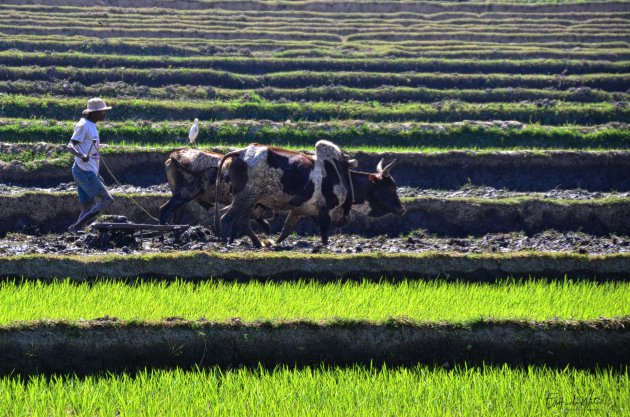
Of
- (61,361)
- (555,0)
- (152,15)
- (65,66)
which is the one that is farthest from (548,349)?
(555,0)

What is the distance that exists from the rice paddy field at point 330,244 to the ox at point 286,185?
48 centimetres

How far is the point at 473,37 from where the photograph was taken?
124ft

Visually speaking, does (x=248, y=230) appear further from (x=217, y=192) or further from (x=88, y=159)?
(x=88, y=159)

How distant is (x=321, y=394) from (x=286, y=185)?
6.28 metres

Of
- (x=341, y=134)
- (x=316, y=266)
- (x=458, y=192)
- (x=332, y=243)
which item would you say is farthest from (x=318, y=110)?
(x=316, y=266)

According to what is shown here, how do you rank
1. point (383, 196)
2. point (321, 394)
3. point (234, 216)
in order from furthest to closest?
1. point (383, 196)
2. point (234, 216)
3. point (321, 394)

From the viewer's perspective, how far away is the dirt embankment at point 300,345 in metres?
8.96

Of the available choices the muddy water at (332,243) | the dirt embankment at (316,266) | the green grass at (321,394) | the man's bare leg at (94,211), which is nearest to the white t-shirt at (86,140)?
the man's bare leg at (94,211)

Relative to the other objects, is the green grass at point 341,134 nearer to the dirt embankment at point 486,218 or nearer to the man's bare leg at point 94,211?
the dirt embankment at point 486,218

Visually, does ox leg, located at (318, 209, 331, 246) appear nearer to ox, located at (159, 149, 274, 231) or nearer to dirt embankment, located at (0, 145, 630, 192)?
ox, located at (159, 149, 274, 231)

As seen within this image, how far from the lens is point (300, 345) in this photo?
9.31m

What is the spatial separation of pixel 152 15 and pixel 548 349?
3277cm

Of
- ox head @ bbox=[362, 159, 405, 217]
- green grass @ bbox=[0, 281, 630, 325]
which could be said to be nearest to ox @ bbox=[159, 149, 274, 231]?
ox head @ bbox=[362, 159, 405, 217]

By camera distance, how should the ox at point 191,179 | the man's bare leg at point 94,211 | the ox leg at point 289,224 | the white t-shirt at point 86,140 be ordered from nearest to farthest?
the white t-shirt at point 86,140, the man's bare leg at point 94,211, the ox at point 191,179, the ox leg at point 289,224
